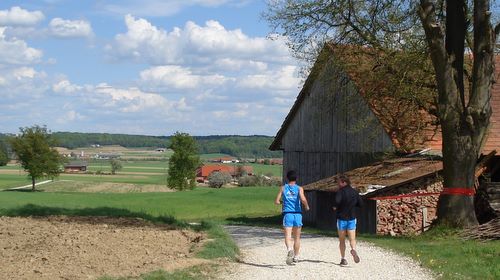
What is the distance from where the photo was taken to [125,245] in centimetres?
1483

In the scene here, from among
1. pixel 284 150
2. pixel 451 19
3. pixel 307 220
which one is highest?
pixel 451 19

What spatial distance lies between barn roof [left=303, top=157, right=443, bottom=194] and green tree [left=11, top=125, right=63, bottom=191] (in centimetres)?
5154

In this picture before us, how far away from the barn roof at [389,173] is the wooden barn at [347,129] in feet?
0.88

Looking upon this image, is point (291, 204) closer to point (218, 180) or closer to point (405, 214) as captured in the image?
point (405, 214)

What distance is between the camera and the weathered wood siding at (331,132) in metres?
30.2

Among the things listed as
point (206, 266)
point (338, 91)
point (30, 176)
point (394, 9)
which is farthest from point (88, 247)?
point (30, 176)

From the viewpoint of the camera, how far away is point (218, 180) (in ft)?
314

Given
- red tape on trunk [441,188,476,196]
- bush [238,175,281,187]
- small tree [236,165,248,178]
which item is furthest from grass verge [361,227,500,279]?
small tree [236,165,248,178]

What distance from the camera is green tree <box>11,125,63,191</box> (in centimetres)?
7645

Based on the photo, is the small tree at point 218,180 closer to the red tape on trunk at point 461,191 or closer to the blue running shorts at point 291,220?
the red tape on trunk at point 461,191

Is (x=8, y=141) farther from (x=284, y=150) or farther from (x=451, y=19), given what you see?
(x=451, y=19)

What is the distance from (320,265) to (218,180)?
81.8 meters

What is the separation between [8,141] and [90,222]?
62.4 metres

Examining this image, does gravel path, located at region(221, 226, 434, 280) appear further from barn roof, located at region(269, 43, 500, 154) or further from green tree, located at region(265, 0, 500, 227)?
barn roof, located at region(269, 43, 500, 154)
